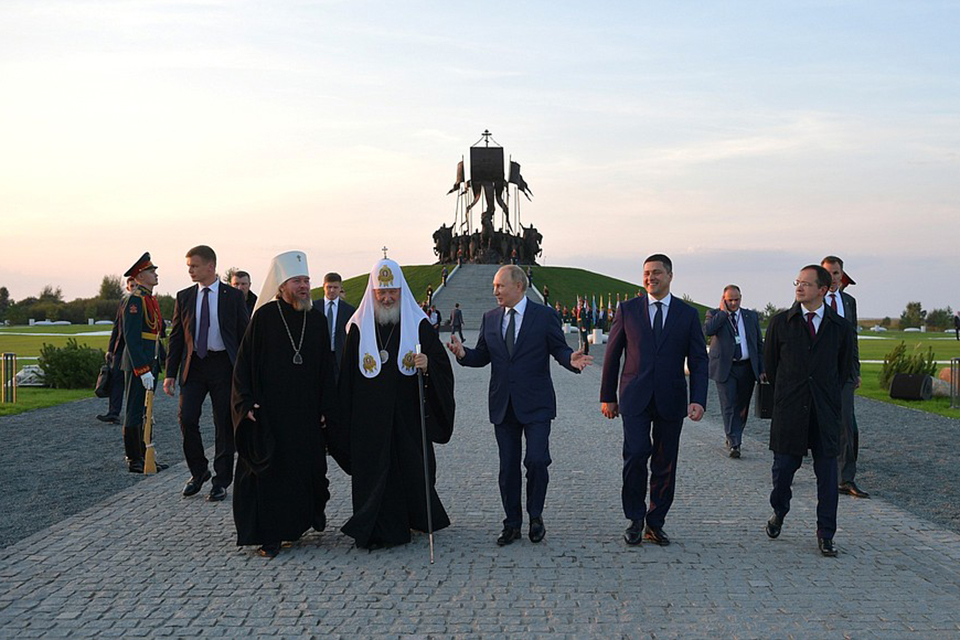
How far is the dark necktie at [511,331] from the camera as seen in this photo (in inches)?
266

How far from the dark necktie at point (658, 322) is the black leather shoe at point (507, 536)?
5.70ft

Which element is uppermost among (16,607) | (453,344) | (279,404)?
(453,344)

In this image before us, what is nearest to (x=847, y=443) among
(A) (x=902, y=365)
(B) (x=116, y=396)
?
(B) (x=116, y=396)

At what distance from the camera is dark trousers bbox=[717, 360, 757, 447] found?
34.3ft

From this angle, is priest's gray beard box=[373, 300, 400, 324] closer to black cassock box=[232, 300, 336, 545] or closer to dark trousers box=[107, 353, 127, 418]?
black cassock box=[232, 300, 336, 545]

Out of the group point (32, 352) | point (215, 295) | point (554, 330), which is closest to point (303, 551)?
point (554, 330)

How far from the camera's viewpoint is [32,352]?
1315 inches

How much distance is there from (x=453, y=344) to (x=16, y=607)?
10.3 ft

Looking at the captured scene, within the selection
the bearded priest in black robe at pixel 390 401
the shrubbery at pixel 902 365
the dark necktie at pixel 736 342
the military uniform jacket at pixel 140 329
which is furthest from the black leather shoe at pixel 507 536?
the shrubbery at pixel 902 365

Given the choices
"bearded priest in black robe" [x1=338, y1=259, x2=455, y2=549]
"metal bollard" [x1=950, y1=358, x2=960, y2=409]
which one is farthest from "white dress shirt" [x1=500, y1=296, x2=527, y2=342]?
"metal bollard" [x1=950, y1=358, x2=960, y2=409]

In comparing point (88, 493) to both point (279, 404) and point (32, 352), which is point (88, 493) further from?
point (32, 352)

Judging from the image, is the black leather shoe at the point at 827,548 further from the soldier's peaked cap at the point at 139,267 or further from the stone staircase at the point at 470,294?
the stone staircase at the point at 470,294

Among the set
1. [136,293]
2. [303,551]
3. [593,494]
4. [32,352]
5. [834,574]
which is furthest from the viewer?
[32,352]

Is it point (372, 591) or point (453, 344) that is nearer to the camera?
point (372, 591)
